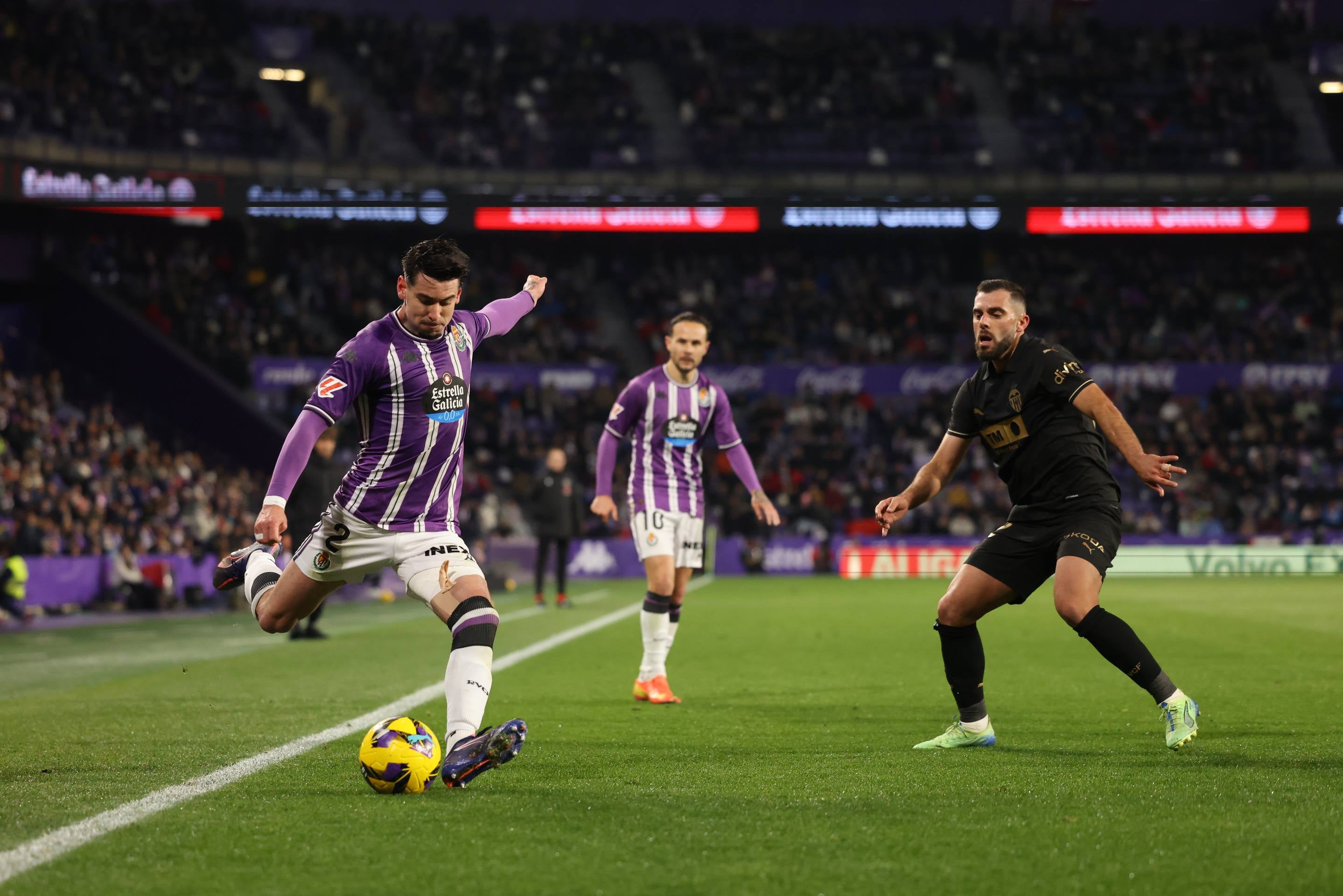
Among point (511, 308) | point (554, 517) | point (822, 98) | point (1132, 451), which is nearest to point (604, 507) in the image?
point (511, 308)

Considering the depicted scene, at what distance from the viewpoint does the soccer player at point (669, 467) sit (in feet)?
28.9

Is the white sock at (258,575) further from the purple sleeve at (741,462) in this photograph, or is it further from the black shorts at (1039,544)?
the purple sleeve at (741,462)

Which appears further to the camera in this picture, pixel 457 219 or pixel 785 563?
pixel 457 219

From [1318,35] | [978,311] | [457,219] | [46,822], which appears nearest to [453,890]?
[46,822]

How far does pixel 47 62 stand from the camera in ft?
102

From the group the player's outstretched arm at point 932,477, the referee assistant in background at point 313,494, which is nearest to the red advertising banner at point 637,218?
the referee assistant in background at point 313,494

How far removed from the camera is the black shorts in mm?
6168

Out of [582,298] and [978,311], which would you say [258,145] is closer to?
[582,298]

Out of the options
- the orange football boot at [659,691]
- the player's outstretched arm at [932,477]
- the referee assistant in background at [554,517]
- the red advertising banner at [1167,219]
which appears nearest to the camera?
the player's outstretched arm at [932,477]

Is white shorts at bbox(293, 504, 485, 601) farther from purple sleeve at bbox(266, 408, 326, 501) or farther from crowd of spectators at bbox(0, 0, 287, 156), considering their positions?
crowd of spectators at bbox(0, 0, 287, 156)

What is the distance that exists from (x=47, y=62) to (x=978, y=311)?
30.7 m

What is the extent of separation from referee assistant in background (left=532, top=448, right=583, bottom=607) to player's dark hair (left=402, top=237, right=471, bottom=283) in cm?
1294

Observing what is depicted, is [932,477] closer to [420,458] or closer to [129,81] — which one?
[420,458]

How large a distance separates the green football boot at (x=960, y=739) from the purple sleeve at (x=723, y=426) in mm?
3191
